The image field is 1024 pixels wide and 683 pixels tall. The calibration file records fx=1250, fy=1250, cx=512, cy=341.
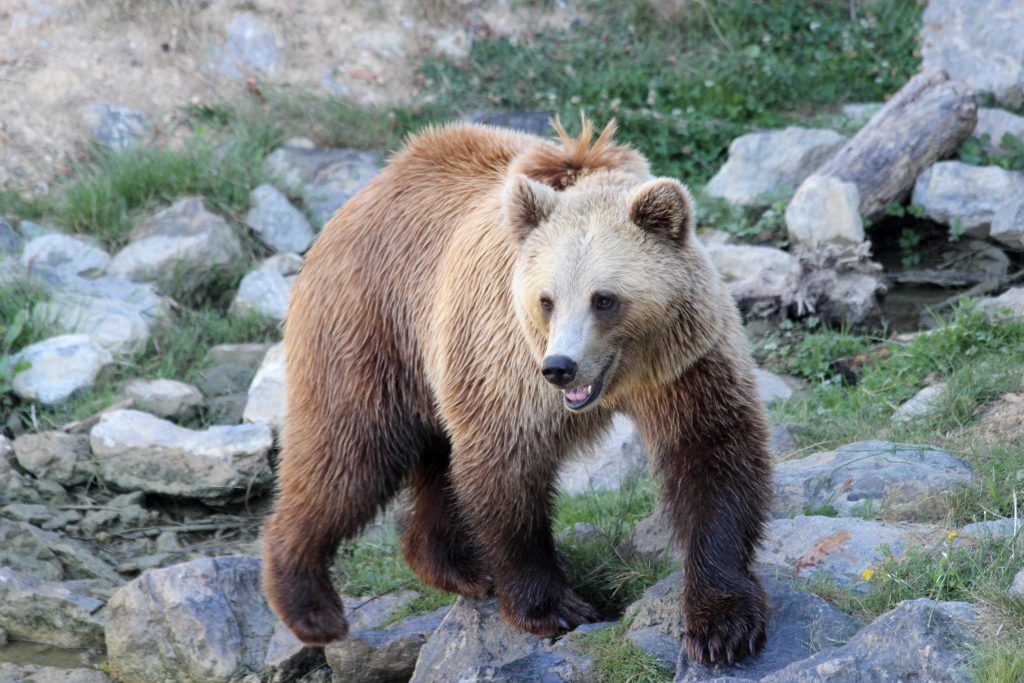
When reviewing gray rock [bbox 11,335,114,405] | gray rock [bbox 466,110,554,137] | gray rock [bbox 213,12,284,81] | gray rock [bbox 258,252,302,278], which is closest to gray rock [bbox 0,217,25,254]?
gray rock [bbox 11,335,114,405]

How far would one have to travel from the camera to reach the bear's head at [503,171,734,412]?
13.3 feet

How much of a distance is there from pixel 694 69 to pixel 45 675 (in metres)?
7.09

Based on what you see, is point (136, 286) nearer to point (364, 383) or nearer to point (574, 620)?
point (364, 383)

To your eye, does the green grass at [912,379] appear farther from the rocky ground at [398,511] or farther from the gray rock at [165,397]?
the gray rock at [165,397]

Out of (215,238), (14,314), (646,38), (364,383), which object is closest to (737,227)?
(646,38)

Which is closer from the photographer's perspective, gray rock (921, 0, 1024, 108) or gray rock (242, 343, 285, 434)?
gray rock (242, 343, 285, 434)

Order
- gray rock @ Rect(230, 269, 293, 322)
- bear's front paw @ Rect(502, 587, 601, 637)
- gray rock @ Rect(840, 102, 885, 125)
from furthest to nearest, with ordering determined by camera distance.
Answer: gray rock @ Rect(840, 102, 885, 125) < gray rock @ Rect(230, 269, 293, 322) < bear's front paw @ Rect(502, 587, 601, 637)

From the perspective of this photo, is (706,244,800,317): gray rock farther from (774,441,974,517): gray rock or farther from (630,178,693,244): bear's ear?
(630,178,693,244): bear's ear

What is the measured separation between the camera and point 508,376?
14.8ft

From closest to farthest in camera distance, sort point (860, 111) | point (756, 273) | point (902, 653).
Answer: point (902, 653)
point (756, 273)
point (860, 111)

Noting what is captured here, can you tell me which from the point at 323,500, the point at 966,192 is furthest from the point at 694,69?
the point at 323,500

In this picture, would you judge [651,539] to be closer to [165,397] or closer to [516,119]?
[165,397]

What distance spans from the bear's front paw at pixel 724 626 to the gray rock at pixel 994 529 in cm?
86

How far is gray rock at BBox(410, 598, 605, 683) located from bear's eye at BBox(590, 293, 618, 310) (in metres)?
A: 1.26
